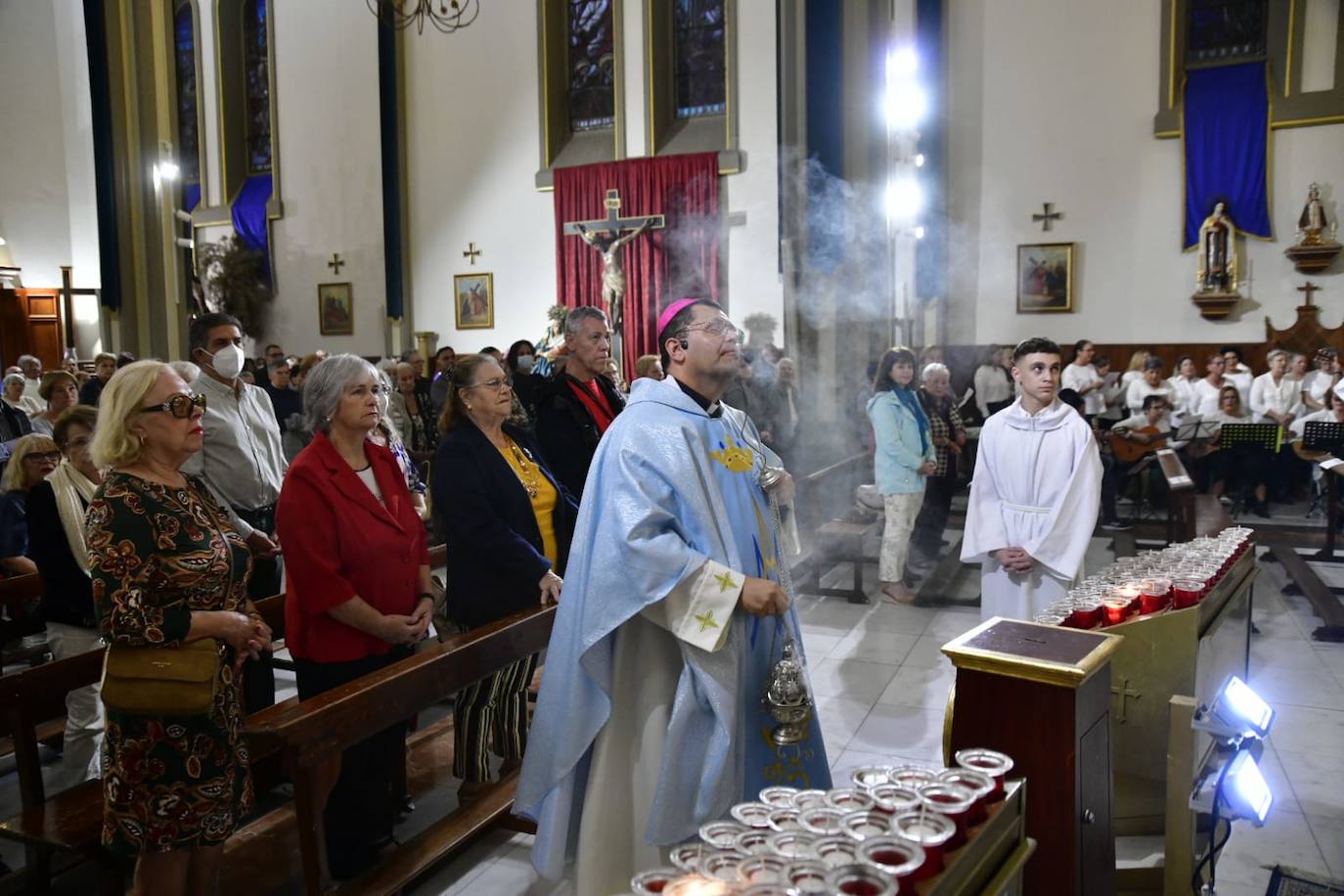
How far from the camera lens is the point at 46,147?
14.5m

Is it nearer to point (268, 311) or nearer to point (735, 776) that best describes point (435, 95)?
point (268, 311)

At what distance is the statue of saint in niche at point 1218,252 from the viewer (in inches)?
476

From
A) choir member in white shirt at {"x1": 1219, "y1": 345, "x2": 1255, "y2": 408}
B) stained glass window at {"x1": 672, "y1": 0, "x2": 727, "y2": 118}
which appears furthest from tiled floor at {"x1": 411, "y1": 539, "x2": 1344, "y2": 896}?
stained glass window at {"x1": 672, "y1": 0, "x2": 727, "y2": 118}

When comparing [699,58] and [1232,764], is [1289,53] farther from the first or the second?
[1232,764]

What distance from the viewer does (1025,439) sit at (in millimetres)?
4102

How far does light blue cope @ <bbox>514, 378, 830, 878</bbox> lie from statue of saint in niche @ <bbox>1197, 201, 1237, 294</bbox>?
11.6 m

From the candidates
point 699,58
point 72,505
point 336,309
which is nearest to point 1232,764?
point 72,505

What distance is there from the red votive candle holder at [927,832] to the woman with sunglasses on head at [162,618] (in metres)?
1.63

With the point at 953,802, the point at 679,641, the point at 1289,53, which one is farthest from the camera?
the point at 1289,53

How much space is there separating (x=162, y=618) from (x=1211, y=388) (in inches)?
434

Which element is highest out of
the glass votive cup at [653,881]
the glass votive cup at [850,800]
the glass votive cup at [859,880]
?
the glass votive cup at [859,880]

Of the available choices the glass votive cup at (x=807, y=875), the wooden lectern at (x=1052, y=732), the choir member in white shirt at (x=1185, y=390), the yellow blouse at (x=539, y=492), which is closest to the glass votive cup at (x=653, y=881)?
the glass votive cup at (x=807, y=875)

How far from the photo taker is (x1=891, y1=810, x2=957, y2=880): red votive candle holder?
143 centimetres

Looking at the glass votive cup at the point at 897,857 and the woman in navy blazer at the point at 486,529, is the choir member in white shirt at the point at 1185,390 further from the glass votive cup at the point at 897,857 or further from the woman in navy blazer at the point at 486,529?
the glass votive cup at the point at 897,857
